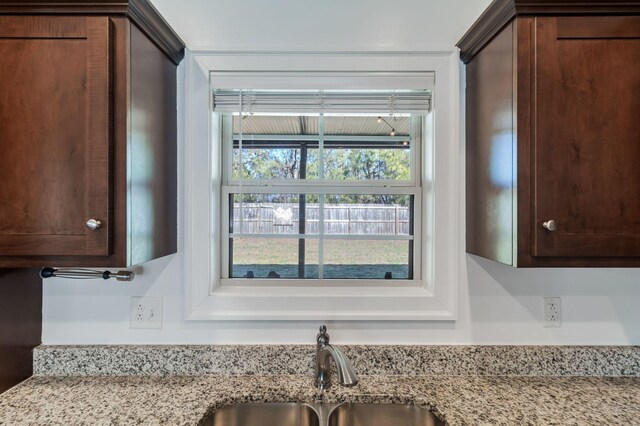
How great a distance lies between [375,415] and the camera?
1.14 metres

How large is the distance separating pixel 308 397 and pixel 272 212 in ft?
2.50

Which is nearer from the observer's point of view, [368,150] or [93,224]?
[93,224]

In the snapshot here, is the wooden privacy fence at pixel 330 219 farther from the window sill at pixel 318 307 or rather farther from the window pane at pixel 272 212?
the window sill at pixel 318 307

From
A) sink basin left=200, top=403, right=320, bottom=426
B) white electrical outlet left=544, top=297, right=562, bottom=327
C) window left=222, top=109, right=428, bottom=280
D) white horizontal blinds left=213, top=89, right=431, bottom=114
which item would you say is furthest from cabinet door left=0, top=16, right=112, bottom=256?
white electrical outlet left=544, top=297, right=562, bottom=327

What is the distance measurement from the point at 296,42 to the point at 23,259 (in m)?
1.19

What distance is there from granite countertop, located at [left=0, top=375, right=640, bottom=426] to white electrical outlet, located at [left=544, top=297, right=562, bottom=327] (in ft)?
0.65

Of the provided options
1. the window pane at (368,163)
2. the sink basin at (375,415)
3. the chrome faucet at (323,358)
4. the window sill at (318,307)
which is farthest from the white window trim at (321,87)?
the sink basin at (375,415)

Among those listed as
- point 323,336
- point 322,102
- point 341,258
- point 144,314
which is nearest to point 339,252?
point 341,258

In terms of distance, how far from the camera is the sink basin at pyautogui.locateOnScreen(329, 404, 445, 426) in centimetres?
113

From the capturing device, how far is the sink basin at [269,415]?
3.70 ft

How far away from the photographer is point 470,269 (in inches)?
51.3

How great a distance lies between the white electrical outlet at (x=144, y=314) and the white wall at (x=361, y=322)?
0.08 ft

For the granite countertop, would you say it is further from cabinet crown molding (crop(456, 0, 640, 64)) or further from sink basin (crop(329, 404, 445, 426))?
cabinet crown molding (crop(456, 0, 640, 64))

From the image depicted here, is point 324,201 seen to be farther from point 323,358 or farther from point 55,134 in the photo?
point 55,134
